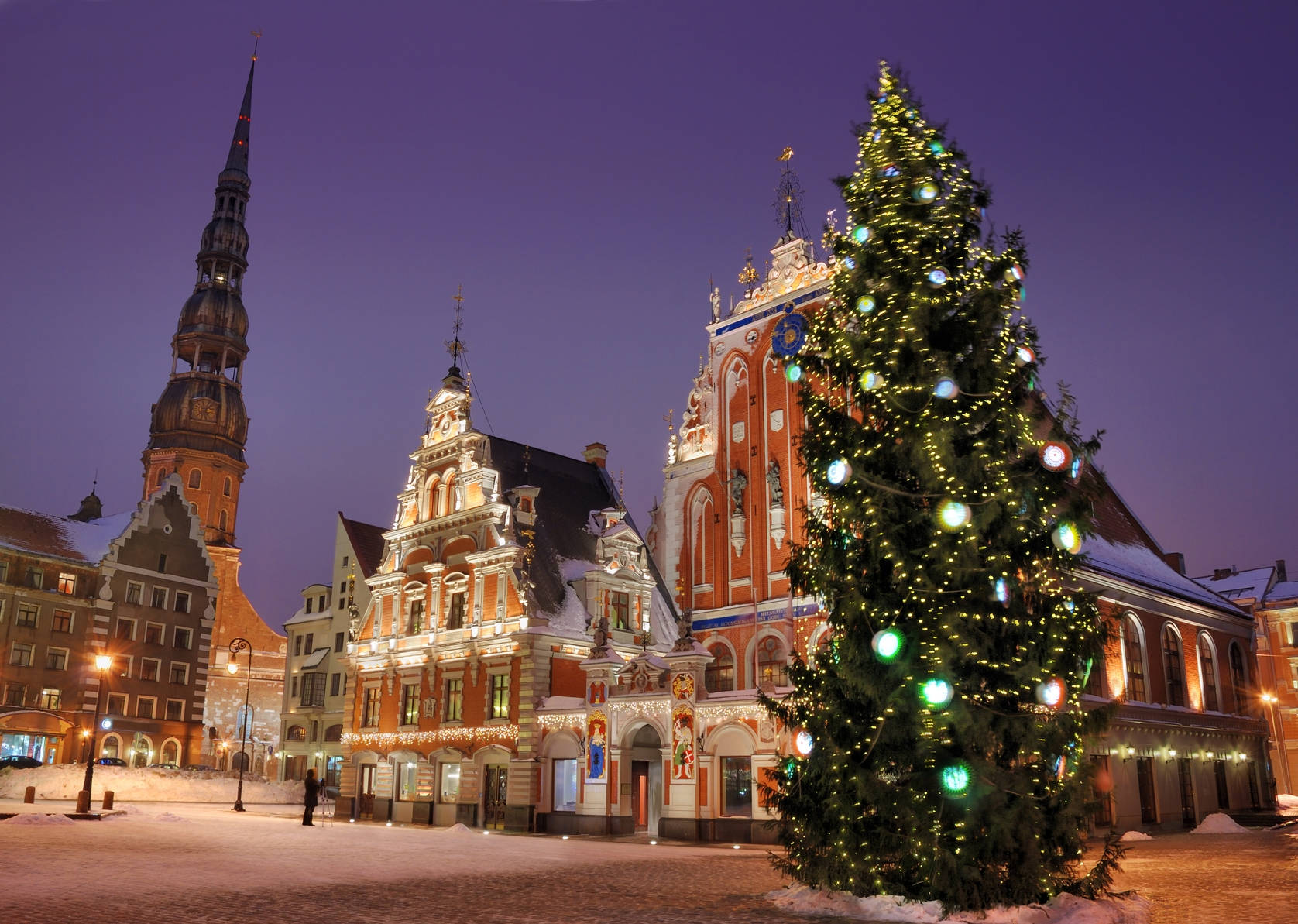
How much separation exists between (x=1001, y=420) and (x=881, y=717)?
4.36 meters

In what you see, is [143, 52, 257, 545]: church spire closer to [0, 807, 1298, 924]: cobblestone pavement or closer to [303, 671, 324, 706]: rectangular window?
[303, 671, 324, 706]: rectangular window

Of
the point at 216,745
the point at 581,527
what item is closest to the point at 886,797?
the point at 581,527

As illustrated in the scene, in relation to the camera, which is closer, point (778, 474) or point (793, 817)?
point (793, 817)

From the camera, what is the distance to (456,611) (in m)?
38.0

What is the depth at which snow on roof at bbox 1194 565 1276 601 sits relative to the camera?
5191 centimetres

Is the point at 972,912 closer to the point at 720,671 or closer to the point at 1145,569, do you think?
the point at 720,671

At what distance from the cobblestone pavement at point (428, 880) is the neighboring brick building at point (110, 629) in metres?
28.5

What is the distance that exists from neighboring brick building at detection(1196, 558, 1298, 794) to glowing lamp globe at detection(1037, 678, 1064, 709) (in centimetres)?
3907

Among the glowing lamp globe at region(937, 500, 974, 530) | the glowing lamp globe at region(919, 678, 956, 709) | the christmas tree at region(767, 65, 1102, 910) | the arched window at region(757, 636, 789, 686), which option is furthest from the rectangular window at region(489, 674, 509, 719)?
the glowing lamp globe at region(937, 500, 974, 530)

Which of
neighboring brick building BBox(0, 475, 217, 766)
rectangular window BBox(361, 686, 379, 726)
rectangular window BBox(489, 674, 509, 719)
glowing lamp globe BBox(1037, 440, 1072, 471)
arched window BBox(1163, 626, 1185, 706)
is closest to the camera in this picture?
glowing lamp globe BBox(1037, 440, 1072, 471)

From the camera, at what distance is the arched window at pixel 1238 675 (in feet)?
126

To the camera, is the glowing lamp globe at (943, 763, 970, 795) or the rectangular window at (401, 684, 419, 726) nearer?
the glowing lamp globe at (943, 763, 970, 795)

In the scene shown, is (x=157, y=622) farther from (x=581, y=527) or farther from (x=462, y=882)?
(x=462, y=882)

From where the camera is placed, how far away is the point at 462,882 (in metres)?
15.6
